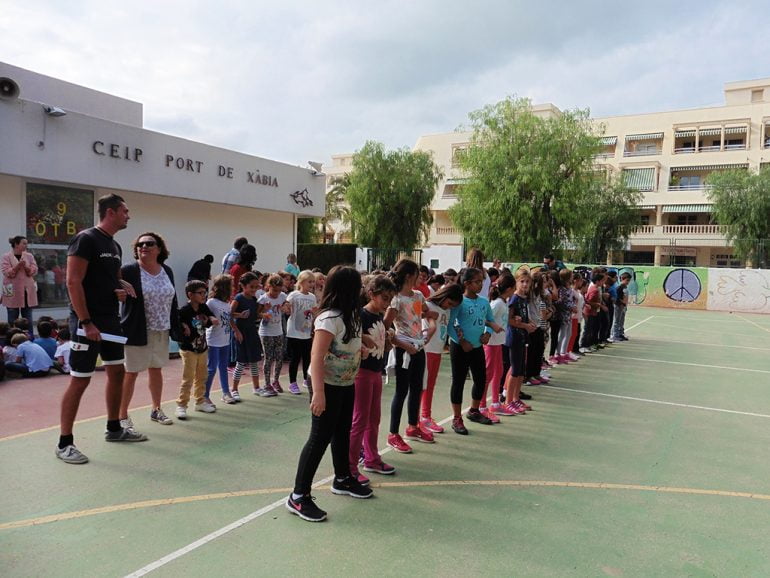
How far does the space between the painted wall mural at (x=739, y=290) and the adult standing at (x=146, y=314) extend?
26.0 m

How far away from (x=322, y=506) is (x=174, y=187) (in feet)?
40.7

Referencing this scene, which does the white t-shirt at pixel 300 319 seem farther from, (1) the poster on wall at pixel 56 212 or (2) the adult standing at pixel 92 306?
(1) the poster on wall at pixel 56 212

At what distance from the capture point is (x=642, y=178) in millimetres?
50094

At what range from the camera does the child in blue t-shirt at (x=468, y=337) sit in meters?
5.70

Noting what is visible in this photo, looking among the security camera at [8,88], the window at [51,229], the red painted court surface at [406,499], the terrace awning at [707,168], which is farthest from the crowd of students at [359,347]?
the terrace awning at [707,168]

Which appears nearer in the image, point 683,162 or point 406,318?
point 406,318

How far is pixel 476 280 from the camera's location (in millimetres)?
5949

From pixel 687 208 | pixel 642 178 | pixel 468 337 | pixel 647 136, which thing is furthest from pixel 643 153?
pixel 468 337

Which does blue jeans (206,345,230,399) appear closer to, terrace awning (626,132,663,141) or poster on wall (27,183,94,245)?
poster on wall (27,183,94,245)

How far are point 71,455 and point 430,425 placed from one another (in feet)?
10.8

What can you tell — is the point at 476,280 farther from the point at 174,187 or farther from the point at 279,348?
the point at 174,187

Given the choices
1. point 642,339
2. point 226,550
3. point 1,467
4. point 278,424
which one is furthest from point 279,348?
point 642,339

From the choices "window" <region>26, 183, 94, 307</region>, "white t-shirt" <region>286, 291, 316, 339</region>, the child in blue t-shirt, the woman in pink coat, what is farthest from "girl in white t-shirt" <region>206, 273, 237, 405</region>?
"window" <region>26, 183, 94, 307</region>

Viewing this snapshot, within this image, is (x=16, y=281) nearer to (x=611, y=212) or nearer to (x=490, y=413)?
(x=490, y=413)
